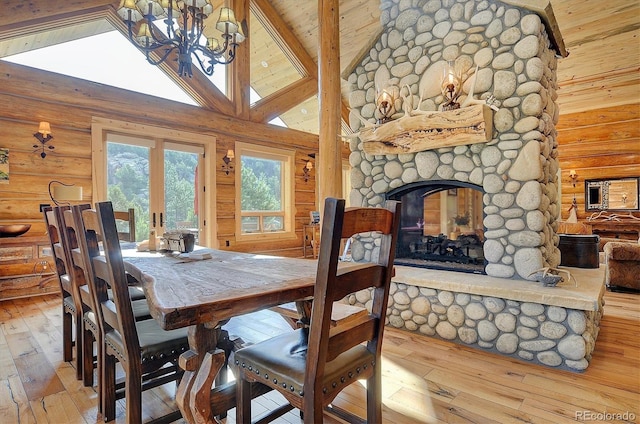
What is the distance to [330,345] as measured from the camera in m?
1.11

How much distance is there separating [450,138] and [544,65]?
2.85 feet

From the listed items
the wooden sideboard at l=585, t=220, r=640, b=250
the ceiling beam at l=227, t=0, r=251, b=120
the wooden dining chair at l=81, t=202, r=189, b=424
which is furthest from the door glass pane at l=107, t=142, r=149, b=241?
Result: the wooden sideboard at l=585, t=220, r=640, b=250

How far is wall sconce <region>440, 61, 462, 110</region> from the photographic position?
2844mm

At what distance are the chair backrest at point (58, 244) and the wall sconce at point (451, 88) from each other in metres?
2.80

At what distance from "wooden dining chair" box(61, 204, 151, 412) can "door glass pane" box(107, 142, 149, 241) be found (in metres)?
3.09

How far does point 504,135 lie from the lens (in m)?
2.76

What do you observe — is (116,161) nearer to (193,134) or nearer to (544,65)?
(193,134)

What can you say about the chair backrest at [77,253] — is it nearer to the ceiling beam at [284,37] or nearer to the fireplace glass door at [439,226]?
the fireplace glass door at [439,226]

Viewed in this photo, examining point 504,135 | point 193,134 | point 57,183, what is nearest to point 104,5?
point 193,134

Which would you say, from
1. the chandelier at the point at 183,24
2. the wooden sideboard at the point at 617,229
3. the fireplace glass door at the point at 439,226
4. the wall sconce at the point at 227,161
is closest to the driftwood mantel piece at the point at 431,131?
the fireplace glass door at the point at 439,226

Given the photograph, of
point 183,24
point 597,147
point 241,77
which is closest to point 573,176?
point 597,147

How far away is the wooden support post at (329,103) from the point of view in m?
3.73

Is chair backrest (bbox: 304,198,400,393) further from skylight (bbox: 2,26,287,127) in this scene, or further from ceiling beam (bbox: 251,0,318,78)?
ceiling beam (bbox: 251,0,318,78)

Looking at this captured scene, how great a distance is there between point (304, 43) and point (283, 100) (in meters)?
1.26
